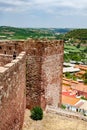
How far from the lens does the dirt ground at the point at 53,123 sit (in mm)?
13941

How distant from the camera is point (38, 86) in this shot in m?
15.3

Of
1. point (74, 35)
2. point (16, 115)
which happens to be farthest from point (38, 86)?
point (74, 35)

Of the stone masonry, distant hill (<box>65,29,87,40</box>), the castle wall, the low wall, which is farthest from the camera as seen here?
distant hill (<box>65,29,87,40</box>)

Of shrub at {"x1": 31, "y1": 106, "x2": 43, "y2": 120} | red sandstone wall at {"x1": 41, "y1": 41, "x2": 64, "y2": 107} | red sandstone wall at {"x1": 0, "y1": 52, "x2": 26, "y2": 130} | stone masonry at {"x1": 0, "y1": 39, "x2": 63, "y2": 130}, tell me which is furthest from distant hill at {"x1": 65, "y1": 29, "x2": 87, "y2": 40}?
red sandstone wall at {"x1": 0, "y1": 52, "x2": 26, "y2": 130}

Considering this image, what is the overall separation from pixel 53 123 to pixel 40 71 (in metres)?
2.80

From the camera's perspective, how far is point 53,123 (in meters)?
14.6

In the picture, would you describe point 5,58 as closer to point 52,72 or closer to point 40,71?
point 40,71

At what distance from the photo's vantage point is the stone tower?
15.1 meters

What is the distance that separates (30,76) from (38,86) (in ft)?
2.27

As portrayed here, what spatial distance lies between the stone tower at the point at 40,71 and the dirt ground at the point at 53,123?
86 centimetres

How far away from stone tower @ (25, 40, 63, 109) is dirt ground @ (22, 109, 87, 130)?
0.86 meters

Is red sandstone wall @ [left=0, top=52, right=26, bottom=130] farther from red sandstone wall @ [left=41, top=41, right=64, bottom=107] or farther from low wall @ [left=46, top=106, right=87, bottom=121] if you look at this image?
low wall @ [left=46, top=106, right=87, bottom=121]

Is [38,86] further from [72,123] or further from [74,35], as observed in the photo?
[74,35]

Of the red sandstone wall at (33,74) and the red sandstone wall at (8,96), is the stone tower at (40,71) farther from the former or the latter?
the red sandstone wall at (8,96)
